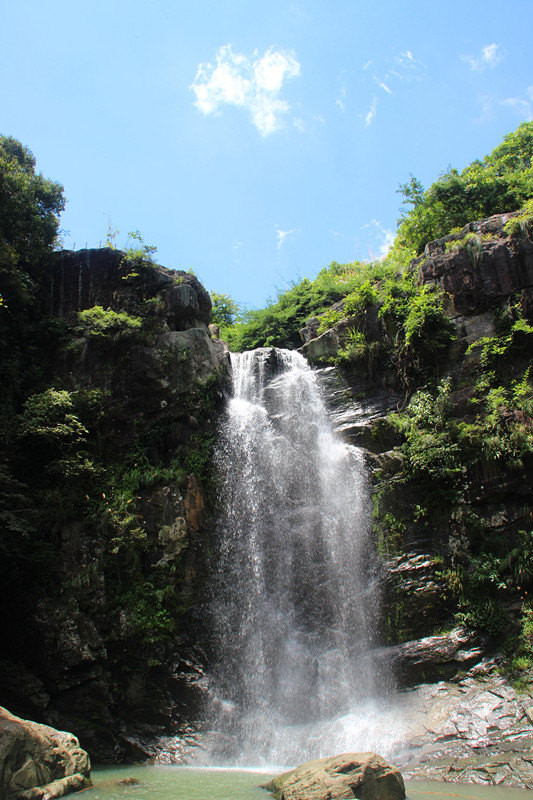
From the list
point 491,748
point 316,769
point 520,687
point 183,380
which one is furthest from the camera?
point 183,380

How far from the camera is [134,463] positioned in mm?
14797

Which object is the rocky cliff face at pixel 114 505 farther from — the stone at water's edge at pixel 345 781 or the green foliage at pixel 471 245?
the green foliage at pixel 471 245

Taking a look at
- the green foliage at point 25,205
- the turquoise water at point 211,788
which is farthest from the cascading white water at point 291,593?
the green foliage at point 25,205

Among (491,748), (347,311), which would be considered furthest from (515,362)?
(491,748)

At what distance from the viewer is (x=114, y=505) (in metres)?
13.2

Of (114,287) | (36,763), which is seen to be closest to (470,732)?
(36,763)

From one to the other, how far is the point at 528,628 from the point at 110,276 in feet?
54.5

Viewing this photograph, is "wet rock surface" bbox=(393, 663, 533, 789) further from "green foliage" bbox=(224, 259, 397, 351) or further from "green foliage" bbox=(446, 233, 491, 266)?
"green foliage" bbox=(224, 259, 397, 351)

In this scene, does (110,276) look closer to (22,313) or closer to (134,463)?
(22,313)

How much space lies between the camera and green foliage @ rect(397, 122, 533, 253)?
763 inches

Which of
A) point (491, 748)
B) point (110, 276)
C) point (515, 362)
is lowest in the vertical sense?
point (491, 748)

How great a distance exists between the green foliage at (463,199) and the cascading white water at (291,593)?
897 centimetres

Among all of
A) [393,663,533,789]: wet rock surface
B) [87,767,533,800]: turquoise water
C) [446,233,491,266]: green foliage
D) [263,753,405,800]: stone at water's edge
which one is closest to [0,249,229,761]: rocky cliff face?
[87,767,533,800]: turquoise water

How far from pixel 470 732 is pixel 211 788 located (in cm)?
488
